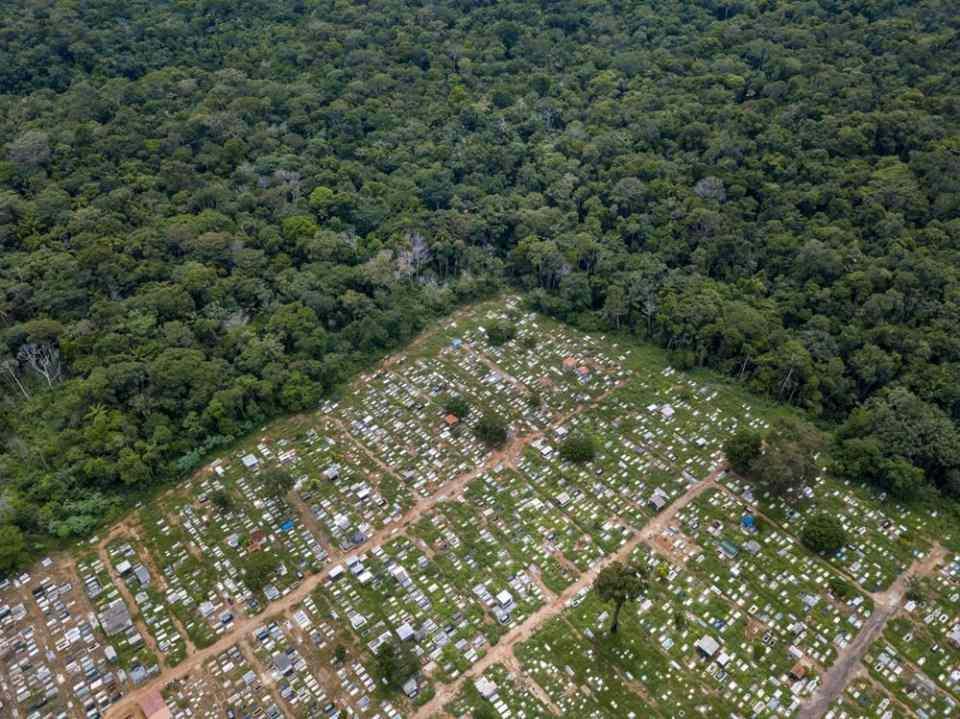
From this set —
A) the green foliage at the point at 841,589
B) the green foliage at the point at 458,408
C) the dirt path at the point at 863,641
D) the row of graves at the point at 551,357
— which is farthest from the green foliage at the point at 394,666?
the green foliage at the point at 841,589

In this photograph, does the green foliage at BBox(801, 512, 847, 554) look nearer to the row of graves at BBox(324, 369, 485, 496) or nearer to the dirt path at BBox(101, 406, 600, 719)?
the dirt path at BBox(101, 406, 600, 719)

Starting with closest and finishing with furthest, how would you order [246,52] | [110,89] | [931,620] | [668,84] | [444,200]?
[931,620]
[444,200]
[110,89]
[668,84]
[246,52]

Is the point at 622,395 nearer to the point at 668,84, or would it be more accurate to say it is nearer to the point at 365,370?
the point at 365,370

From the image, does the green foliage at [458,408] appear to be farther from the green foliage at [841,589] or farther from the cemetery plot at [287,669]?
the green foliage at [841,589]

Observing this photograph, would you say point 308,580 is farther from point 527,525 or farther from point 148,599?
point 527,525

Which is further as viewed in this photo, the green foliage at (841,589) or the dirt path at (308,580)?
the green foliage at (841,589)

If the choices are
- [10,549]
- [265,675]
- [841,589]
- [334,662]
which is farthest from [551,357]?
[10,549]

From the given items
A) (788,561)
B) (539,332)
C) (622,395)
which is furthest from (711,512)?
(539,332)
